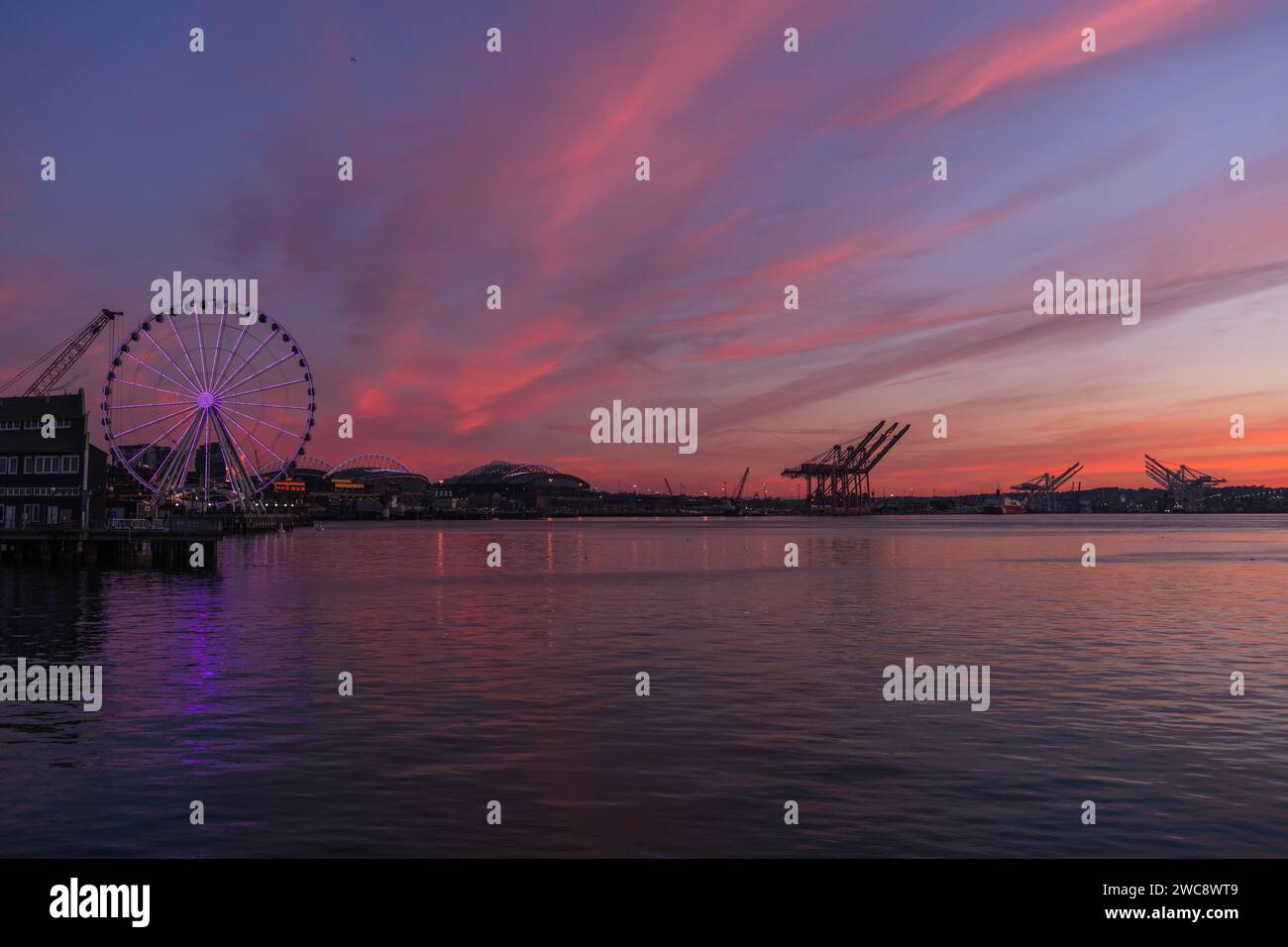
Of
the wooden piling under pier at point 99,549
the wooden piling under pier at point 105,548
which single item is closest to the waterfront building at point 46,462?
the wooden piling under pier at point 105,548

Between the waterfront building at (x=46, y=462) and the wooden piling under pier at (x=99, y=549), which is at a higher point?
the waterfront building at (x=46, y=462)

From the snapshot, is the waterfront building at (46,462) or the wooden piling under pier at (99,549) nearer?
the wooden piling under pier at (99,549)

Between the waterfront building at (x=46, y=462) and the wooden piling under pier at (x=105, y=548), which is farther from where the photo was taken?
the waterfront building at (x=46, y=462)

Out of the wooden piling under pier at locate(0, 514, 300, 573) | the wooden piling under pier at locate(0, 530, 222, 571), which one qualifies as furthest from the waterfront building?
the wooden piling under pier at locate(0, 530, 222, 571)

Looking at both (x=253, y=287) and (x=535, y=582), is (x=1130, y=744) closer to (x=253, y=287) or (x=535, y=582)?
(x=535, y=582)

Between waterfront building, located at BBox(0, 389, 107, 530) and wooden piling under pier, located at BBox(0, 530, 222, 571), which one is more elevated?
waterfront building, located at BBox(0, 389, 107, 530)

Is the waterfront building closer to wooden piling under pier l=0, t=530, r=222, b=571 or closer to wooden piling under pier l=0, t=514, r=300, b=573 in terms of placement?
wooden piling under pier l=0, t=514, r=300, b=573

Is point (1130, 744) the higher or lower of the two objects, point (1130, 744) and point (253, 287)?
the lower

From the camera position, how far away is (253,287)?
93.6m

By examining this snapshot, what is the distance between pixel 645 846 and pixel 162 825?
7218 mm

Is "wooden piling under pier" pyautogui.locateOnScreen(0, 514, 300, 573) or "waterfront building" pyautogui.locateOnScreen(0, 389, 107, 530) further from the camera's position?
"waterfront building" pyautogui.locateOnScreen(0, 389, 107, 530)

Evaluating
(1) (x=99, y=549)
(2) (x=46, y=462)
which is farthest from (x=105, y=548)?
(2) (x=46, y=462)

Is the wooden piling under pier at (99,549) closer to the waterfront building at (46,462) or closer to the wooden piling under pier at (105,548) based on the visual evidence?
the wooden piling under pier at (105,548)
